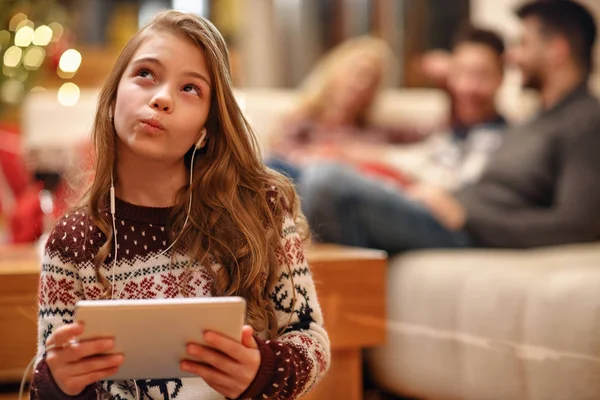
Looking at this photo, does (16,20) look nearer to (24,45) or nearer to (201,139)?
(24,45)

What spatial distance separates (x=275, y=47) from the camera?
15.0 feet

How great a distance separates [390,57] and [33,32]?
187cm

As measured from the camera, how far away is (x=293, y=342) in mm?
890

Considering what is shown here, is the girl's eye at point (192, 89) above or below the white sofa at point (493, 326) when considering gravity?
above

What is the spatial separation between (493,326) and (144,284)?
0.86 meters

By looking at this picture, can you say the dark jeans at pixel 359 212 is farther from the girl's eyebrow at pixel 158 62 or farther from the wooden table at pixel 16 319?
the girl's eyebrow at pixel 158 62

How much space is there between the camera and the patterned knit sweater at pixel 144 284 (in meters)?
0.89

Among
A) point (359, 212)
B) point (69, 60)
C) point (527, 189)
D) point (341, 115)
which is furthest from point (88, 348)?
point (341, 115)

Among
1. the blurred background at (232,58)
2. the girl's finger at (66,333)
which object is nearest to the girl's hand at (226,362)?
the girl's finger at (66,333)

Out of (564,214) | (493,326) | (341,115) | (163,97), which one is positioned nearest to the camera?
(163,97)

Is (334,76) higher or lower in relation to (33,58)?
lower

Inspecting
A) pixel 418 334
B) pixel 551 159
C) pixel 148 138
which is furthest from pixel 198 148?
pixel 551 159

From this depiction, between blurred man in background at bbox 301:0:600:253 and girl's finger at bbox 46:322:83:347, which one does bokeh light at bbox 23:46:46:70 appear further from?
girl's finger at bbox 46:322:83:347

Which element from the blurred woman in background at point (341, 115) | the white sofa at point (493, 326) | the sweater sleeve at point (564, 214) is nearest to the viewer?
the white sofa at point (493, 326)
